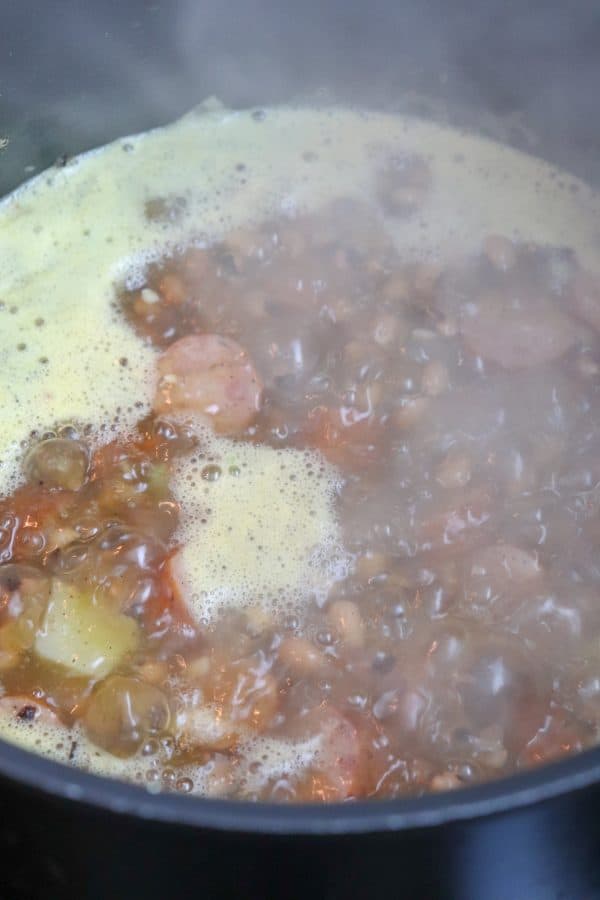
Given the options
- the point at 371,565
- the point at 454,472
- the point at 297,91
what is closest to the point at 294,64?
the point at 297,91

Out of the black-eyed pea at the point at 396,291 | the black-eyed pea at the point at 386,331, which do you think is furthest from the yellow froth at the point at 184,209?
the black-eyed pea at the point at 386,331

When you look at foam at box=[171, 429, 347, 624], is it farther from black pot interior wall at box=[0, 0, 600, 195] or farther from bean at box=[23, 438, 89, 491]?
black pot interior wall at box=[0, 0, 600, 195]

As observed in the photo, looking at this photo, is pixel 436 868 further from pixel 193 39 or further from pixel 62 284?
pixel 193 39

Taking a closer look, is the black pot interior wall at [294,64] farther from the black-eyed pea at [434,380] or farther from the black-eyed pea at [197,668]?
the black-eyed pea at [197,668]

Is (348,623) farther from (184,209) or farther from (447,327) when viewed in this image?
(184,209)

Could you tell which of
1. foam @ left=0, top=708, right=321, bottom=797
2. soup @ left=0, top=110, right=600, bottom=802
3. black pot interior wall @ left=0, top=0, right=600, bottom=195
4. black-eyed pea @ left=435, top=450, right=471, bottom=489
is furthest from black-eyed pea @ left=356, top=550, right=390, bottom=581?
black pot interior wall @ left=0, top=0, right=600, bottom=195
